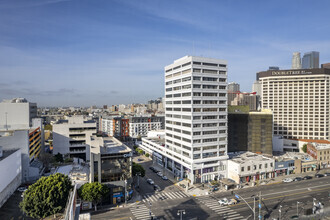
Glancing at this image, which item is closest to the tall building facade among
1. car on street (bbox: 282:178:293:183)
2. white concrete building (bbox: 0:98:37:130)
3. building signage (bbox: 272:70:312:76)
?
building signage (bbox: 272:70:312:76)

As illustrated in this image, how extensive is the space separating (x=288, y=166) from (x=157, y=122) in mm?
118397

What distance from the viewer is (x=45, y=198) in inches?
2073

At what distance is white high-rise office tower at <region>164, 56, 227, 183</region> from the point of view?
7875 centimetres

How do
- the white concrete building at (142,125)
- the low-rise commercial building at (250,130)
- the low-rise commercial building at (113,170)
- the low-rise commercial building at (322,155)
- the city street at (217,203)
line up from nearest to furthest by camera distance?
the city street at (217,203) < the low-rise commercial building at (113,170) < the low-rise commercial building at (322,155) < the low-rise commercial building at (250,130) < the white concrete building at (142,125)

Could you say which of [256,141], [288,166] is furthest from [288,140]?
[288,166]

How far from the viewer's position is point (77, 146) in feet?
395

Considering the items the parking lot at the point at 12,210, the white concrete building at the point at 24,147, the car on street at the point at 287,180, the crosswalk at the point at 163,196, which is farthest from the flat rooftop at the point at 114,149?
the car on street at the point at 287,180

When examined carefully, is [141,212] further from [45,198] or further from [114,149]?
[45,198]

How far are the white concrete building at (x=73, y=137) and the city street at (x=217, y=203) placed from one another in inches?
2032

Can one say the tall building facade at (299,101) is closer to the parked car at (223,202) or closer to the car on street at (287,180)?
the car on street at (287,180)

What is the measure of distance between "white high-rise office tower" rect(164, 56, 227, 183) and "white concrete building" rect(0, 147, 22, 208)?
55.1m

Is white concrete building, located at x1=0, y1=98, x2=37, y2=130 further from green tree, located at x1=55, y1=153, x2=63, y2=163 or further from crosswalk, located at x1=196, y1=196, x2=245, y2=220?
crosswalk, located at x1=196, y1=196, x2=245, y2=220

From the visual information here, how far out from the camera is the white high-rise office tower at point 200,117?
78.8 meters

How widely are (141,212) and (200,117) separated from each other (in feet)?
119
